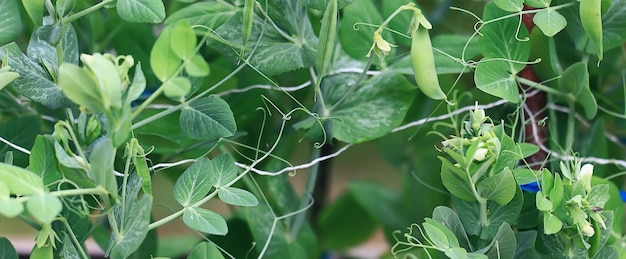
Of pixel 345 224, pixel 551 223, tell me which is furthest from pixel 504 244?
pixel 345 224

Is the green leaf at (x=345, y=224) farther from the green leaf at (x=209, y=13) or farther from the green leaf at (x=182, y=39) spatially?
the green leaf at (x=182, y=39)

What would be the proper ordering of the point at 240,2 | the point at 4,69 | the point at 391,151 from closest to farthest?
the point at 4,69 → the point at 240,2 → the point at 391,151

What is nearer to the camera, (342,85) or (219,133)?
(219,133)

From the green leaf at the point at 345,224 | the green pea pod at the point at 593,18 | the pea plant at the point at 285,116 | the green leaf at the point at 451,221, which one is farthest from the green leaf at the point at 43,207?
the green leaf at the point at 345,224

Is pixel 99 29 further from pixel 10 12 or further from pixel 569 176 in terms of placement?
pixel 569 176

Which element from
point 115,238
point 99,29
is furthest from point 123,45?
point 115,238

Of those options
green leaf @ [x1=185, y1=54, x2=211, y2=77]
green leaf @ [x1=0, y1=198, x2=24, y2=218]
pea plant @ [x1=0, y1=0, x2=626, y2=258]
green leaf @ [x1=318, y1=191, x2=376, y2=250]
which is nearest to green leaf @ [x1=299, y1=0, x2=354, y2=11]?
pea plant @ [x1=0, y1=0, x2=626, y2=258]
